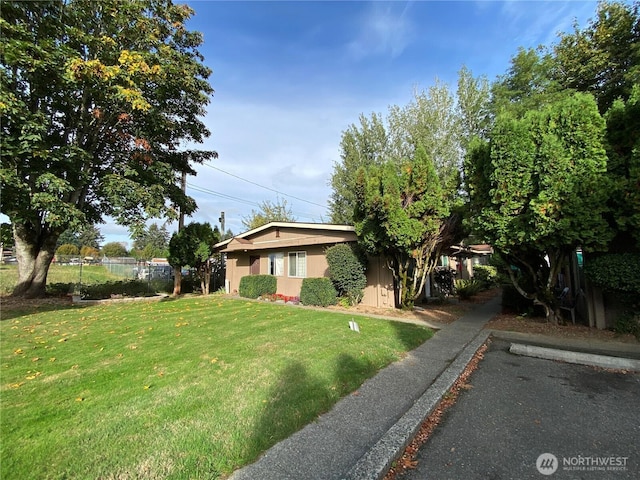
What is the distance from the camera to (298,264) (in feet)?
45.3

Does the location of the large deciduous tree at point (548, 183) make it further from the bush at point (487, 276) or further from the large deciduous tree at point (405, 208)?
the bush at point (487, 276)

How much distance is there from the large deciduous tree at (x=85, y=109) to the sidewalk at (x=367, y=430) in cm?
1178

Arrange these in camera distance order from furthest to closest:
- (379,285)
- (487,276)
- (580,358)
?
1. (487,276)
2. (379,285)
3. (580,358)

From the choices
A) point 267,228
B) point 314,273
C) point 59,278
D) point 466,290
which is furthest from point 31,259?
point 466,290

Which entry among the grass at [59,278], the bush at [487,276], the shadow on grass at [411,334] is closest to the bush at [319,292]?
the shadow on grass at [411,334]

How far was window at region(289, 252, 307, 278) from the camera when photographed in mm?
13531

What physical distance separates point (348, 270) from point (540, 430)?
7948mm

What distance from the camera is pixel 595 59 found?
1320cm

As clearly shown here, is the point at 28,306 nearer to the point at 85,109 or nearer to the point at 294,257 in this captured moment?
the point at 85,109

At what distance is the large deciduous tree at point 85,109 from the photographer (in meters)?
9.84

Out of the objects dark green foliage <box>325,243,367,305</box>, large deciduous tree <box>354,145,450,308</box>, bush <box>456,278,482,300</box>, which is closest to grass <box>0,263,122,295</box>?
dark green foliage <box>325,243,367,305</box>

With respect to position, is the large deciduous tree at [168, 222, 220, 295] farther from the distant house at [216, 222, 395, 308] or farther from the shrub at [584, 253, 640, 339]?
the shrub at [584, 253, 640, 339]

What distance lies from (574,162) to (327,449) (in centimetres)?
746

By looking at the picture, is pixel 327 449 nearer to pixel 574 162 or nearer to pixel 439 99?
pixel 574 162
